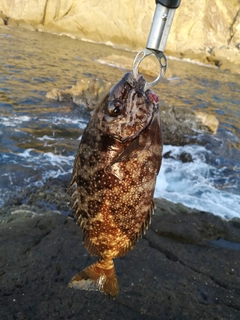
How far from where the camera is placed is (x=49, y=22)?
47.6 metres

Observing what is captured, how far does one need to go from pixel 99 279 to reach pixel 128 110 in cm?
176

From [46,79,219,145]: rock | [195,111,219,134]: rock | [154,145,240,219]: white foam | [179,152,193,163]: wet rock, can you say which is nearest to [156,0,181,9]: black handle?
[154,145,240,219]: white foam

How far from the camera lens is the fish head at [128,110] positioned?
2.21 m

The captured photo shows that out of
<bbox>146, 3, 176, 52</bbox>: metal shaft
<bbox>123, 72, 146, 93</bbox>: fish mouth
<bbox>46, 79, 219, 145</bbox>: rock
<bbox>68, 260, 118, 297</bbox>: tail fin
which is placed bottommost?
<bbox>46, 79, 219, 145</bbox>: rock

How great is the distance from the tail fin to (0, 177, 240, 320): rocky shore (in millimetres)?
916

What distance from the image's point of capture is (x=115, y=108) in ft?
7.37

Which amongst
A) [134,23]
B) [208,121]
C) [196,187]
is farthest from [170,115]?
[134,23]

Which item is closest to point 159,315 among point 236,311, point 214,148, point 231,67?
point 236,311

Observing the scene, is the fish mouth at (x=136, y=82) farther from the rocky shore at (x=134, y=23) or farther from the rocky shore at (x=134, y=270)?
the rocky shore at (x=134, y=23)

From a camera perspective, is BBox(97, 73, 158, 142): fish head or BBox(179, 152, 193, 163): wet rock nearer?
BBox(97, 73, 158, 142): fish head

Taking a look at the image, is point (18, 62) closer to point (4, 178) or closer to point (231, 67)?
point (4, 178)

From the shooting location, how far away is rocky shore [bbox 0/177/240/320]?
11.9 feet

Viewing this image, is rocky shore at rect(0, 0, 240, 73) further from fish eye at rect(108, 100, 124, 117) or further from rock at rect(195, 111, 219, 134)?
fish eye at rect(108, 100, 124, 117)

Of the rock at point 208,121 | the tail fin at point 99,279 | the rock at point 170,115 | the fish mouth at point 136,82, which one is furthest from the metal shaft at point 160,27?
the rock at point 208,121
